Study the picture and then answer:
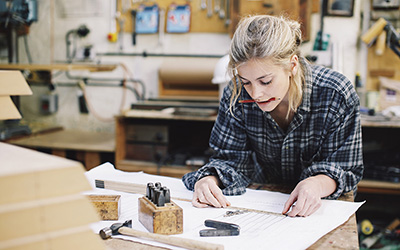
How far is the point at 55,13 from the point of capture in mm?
3311

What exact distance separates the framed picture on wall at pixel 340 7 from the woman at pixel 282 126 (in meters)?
1.64

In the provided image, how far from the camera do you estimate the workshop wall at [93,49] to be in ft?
10.2

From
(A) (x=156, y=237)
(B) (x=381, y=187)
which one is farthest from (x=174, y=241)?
(B) (x=381, y=187)

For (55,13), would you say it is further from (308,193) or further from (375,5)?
(308,193)

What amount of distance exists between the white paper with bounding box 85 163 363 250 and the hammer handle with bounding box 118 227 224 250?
17 mm

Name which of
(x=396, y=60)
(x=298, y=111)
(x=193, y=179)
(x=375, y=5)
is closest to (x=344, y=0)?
(x=375, y=5)

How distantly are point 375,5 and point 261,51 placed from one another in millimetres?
2017

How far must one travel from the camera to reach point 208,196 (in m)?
A: 1.13

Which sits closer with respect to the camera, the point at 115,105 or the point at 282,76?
the point at 282,76

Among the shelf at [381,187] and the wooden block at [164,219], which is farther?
the shelf at [381,187]

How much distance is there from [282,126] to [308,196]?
40 cm

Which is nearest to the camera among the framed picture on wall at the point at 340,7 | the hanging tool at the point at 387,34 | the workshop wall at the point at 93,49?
the hanging tool at the point at 387,34

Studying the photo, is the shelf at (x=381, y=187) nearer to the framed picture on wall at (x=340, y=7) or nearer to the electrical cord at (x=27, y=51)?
the framed picture on wall at (x=340, y=7)

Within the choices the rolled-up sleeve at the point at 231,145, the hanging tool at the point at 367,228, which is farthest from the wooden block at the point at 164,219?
the hanging tool at the point at 367,228
